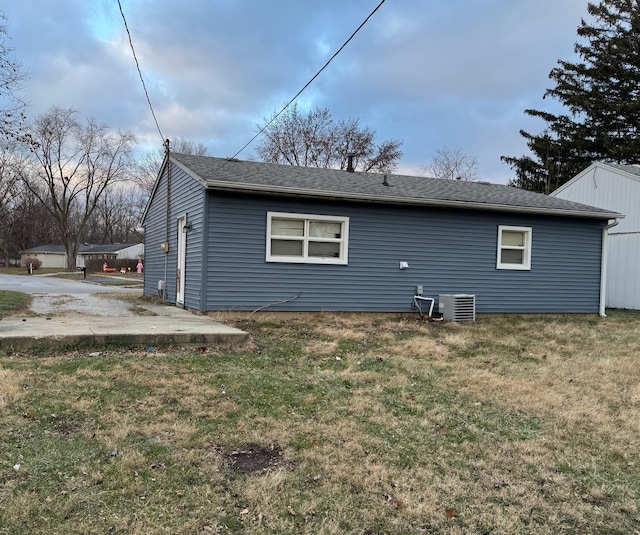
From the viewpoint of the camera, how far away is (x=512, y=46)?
318 inches

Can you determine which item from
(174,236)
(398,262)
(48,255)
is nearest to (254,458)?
(398,262)

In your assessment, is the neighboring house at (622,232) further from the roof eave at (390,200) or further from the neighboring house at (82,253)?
the neighboring house at (82,253)

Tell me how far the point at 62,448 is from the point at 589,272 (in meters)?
12.3

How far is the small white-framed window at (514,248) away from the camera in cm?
1125

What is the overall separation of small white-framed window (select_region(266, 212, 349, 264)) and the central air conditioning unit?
2.37 metres

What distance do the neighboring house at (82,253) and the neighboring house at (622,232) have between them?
50.2 metres

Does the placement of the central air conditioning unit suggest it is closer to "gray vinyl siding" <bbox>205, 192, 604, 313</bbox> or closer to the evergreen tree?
"gray vinyl siding" <bbox>205, 192, 604, 313</bbox>

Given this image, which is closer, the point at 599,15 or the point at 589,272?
the point at 589,272

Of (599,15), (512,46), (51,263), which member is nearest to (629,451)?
(512,46)

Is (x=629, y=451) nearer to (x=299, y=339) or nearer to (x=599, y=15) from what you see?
(x=299, y=339)

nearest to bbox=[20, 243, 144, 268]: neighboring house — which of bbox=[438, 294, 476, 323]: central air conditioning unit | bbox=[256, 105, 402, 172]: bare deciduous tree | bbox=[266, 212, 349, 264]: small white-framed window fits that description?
bbox=[256, 105, 402, 172]: bare deciduous tree

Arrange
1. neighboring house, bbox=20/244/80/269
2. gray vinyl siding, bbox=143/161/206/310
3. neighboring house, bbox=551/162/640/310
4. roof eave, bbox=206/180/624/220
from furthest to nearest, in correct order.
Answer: neighboring house, bbox=20/244/80/269 → neighboring house, bbox=551/162/640/310 → gray vinyl siding, bbox=143/161/206/310 → roof eave, bbox=206/180/624/220

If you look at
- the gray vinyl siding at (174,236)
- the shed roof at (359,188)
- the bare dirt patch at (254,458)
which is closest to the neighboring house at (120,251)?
the gray vinyl siding at (174,236)

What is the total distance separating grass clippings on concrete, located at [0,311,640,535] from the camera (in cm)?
253
